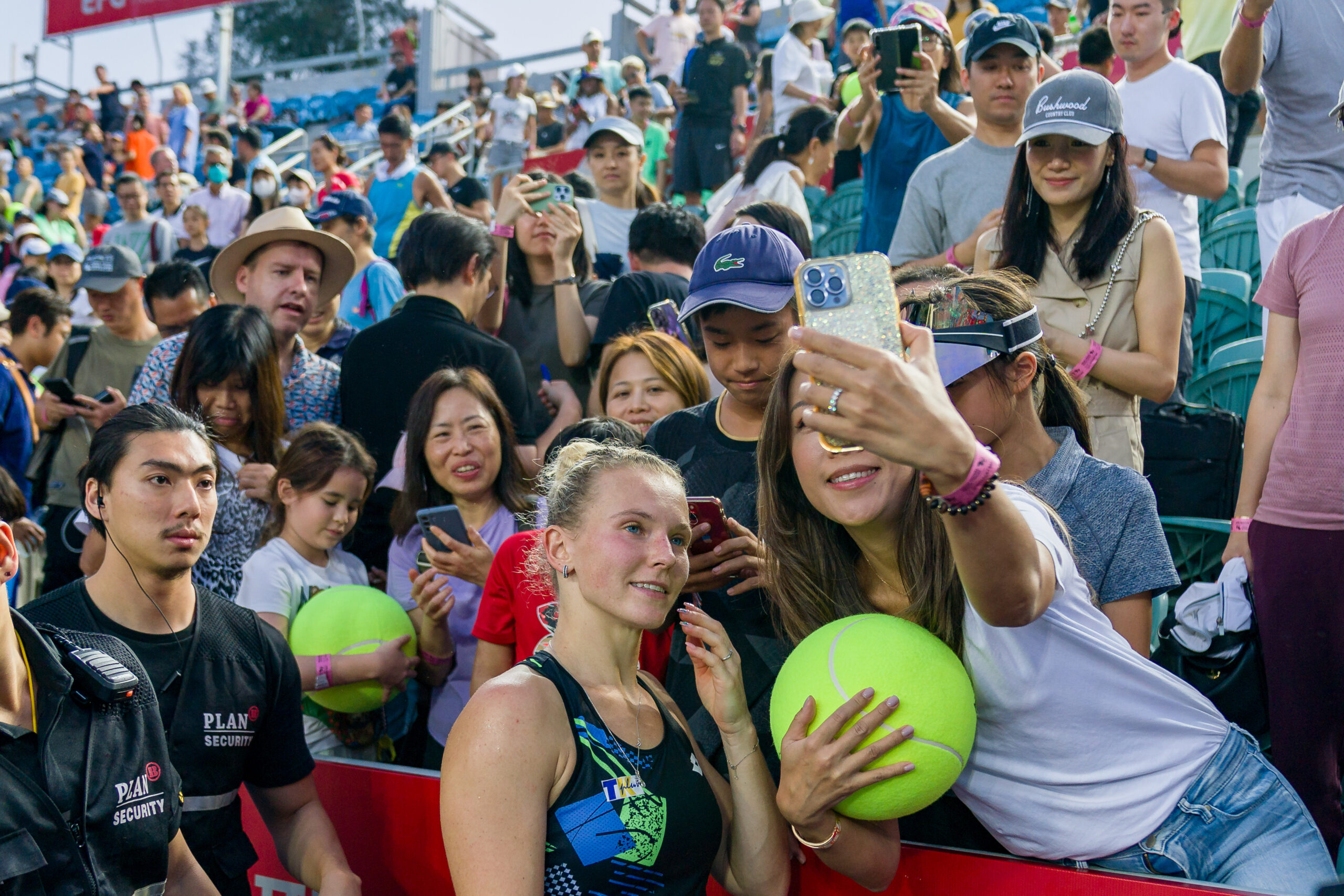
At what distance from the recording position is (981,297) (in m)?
2.53

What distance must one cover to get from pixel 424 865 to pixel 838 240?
252 inches

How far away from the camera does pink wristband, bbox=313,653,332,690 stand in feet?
12.0

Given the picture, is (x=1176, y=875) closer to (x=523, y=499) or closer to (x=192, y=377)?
(x=523, y=499)

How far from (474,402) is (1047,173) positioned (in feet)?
6.82

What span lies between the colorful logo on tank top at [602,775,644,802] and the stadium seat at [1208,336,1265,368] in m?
4.09

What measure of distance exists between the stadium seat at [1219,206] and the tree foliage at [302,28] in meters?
42.8

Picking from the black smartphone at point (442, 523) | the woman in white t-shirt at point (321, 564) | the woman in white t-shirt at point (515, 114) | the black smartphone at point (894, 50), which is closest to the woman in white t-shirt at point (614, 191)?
the black smartphone at point (894, 50)

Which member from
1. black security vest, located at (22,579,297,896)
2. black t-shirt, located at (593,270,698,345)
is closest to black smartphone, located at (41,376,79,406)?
black t-shirt, located at (593,270,698,345)

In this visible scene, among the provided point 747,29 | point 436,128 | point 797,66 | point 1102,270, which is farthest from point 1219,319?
point 436,128

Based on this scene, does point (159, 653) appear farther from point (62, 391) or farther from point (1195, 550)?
point (1195, 550)

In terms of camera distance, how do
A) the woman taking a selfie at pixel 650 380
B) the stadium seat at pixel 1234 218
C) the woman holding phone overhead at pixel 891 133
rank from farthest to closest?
the stadium seat at pixel 1234 218 → the woman holding phone overhead at pixel 891 133 → the woman taking a selfie at pixel 650 380

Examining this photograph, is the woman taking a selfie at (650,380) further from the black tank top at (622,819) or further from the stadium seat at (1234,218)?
the stadium seat at (1234,218)

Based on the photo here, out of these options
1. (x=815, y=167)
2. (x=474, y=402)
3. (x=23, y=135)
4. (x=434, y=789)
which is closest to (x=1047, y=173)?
(x=474, y=402)

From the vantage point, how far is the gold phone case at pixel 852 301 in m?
1.71
